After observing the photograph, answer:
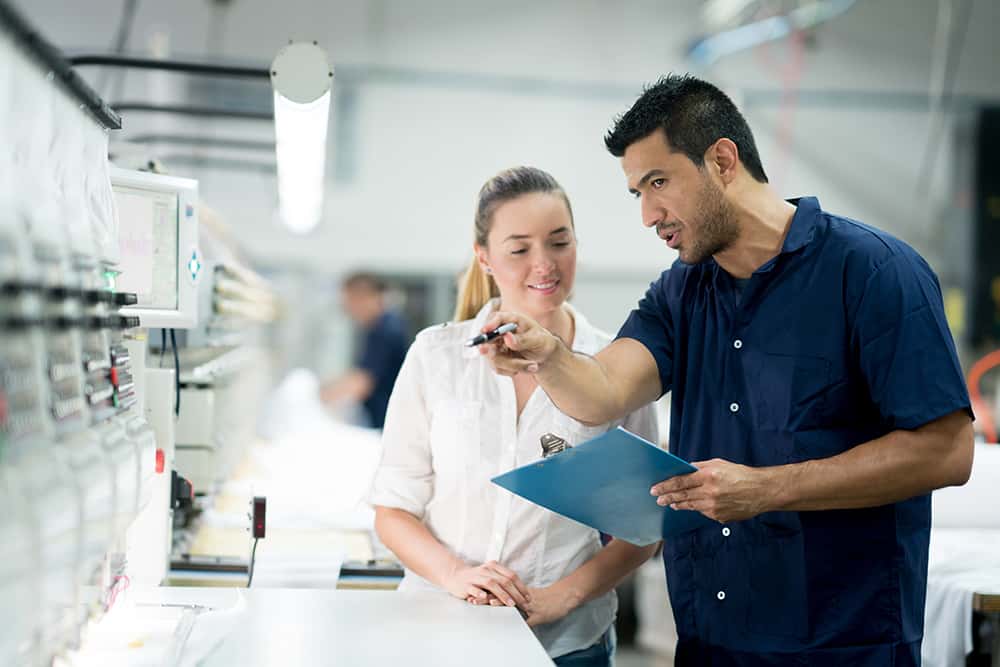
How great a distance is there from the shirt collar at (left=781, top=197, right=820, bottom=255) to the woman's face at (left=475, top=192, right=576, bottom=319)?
39 cm

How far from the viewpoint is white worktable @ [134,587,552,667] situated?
1.32 m

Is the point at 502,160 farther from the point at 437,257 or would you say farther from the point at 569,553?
the point at 569,553

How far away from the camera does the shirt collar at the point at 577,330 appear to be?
1859mm

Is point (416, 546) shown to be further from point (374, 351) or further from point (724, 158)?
point (374, 351)

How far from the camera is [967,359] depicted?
6.62 metres

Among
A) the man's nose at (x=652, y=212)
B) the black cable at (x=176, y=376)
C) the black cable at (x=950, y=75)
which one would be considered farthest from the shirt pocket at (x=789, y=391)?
the black cable at (x=950, y=75)

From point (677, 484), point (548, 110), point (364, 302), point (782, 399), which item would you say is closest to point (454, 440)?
point (677, 484)

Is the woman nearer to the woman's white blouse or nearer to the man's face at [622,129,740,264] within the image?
the woman's white blouse

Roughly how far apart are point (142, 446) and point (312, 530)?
151 centimetres

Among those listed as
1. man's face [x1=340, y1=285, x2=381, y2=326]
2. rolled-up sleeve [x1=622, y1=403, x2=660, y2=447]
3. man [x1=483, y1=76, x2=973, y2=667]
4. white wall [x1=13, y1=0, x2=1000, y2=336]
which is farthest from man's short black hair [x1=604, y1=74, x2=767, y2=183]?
white wall [x1=13, y1=0, x2=1000, y2=336]

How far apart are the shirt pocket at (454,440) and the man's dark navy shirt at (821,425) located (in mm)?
407

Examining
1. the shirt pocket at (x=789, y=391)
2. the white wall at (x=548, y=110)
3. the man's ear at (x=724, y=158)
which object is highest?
the white wall at (x=548, y=110)

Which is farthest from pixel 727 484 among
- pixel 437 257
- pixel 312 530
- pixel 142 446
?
pixel 437 257

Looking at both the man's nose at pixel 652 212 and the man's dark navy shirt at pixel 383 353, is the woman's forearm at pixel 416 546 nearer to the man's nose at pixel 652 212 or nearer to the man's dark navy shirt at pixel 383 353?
the man's nose at pixel 652 212
